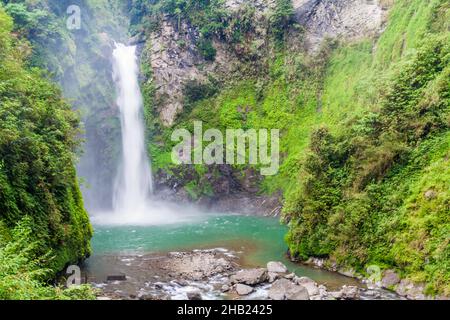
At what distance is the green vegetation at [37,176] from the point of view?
1308cm

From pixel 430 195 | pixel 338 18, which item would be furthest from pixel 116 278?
pixel 338 18

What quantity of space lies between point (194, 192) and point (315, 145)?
54.4ft

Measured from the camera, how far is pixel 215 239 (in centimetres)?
2383

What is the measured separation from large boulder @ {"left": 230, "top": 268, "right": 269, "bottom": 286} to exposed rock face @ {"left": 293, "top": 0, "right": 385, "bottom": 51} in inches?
949

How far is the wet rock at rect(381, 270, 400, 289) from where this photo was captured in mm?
14898

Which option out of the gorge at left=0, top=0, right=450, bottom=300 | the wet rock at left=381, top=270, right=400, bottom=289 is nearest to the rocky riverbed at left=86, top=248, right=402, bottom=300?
the gorge at left=0, top=0, right=450, bottom=300

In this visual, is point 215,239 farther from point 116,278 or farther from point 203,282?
point 116,278

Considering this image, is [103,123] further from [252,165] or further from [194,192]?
[252,165]

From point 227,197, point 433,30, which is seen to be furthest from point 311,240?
point 227,197

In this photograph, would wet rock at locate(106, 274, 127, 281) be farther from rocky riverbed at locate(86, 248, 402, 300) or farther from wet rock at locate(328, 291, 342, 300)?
wet rock at locate(328, 291, 342, 300)

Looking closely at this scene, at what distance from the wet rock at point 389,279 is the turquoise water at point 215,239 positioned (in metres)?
1.30

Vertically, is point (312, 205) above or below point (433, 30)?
below

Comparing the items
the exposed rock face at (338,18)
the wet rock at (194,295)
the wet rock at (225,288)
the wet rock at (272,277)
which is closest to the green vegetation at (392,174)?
the wet rock at (272,277)

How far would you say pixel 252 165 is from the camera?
34.3 m
